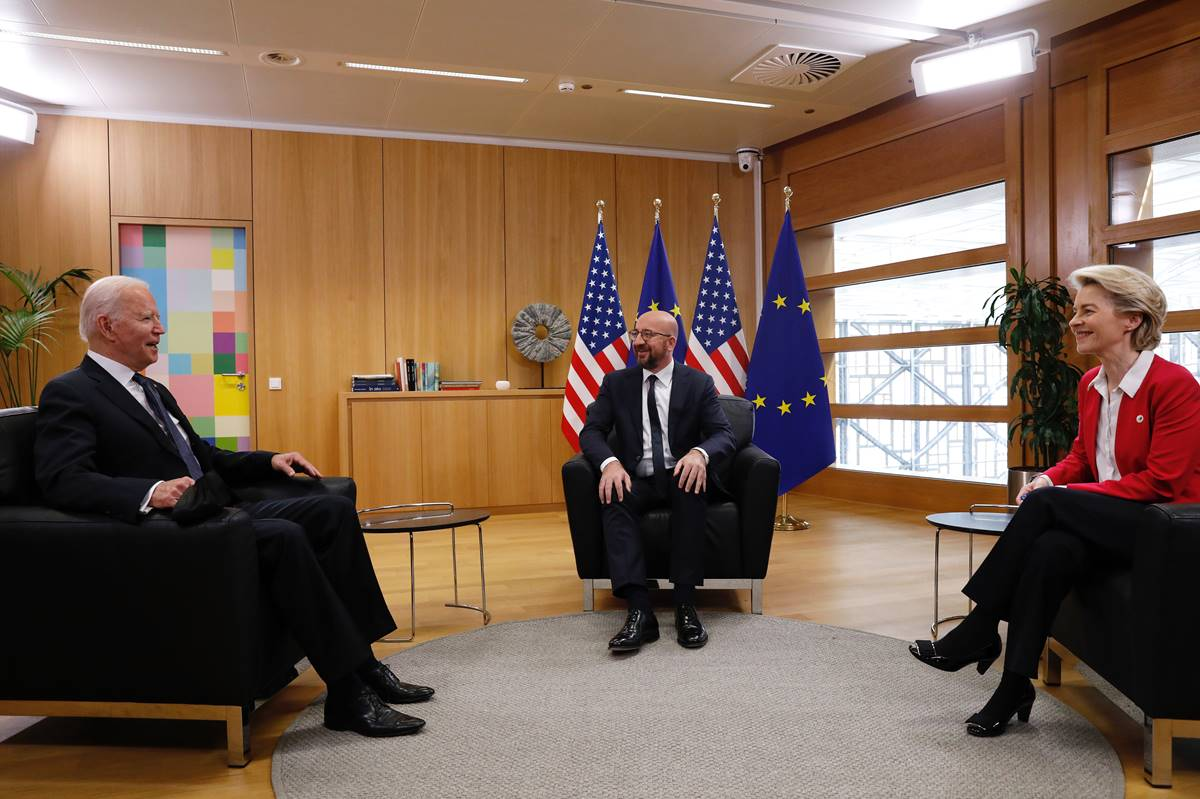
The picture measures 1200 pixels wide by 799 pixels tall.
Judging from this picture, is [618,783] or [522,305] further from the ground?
[522,305]

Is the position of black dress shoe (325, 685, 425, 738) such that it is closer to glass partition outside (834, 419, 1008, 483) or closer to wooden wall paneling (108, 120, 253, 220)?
glass partition outside (834, 419, 1008, 483)

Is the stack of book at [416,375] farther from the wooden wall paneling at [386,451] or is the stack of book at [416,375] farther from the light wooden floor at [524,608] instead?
the light wooden floor at [524,608]

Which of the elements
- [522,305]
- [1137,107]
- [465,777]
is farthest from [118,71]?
[1137,107]

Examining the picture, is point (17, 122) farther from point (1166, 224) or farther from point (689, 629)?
point (1166, 224)

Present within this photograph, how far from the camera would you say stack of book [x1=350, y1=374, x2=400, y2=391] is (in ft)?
20.5

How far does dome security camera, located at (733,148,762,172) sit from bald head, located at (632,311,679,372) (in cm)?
434

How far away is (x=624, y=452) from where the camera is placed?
3559 millimetres

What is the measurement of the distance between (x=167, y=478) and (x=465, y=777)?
123 cm

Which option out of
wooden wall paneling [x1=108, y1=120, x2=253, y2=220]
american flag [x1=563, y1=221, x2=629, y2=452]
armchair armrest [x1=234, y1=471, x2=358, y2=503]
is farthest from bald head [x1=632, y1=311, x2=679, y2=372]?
wooden wall paneling [x1=108, y1=120, x2=253, y2=220]

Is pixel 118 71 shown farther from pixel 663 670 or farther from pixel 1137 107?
pixel 1137 107

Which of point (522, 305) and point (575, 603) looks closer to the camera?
point (575, 603)

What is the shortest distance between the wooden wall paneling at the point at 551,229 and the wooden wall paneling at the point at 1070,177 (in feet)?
11.1

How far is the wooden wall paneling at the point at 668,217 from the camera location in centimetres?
730

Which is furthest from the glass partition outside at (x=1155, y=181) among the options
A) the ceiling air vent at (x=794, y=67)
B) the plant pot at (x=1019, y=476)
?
the ceiling air vent at (x=794, y=67)
